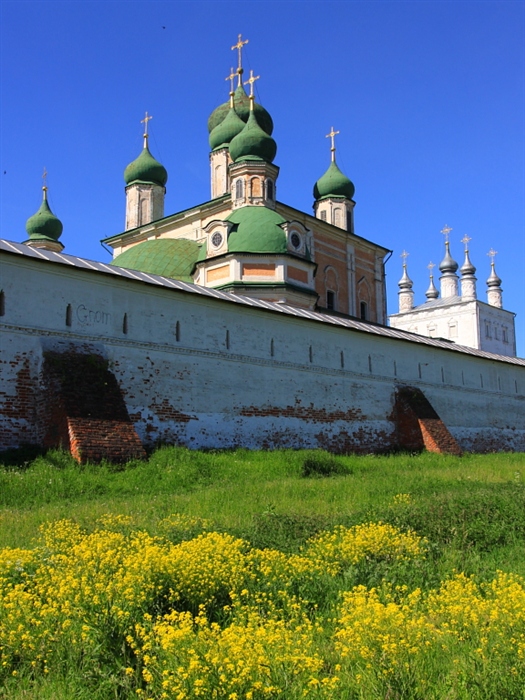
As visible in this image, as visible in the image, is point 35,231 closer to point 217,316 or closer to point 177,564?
point 217,316

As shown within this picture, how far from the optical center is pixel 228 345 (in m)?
13.5

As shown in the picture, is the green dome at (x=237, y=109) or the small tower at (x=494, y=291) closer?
the green dome at (x=237, y=109)

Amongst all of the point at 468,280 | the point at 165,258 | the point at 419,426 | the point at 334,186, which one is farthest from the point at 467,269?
the point at 419,426

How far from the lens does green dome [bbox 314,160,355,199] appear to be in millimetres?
32281

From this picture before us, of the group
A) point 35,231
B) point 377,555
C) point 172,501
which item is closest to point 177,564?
point 377,555

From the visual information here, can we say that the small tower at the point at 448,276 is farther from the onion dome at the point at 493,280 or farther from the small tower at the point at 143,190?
the small tower at the point at 143,190

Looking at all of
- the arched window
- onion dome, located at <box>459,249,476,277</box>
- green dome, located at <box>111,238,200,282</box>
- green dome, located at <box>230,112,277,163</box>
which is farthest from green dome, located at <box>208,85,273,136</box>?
onion dome, located at <box>459,249,476,277</box>

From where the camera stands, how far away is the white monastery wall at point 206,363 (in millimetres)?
10391

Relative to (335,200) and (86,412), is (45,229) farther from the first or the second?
(86,412)

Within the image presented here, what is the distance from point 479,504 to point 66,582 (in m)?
4.85

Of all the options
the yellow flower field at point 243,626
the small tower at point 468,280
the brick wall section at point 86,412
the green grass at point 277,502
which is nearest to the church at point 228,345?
the brick wall section at point 86,412

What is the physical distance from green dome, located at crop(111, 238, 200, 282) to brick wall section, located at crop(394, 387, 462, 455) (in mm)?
9992

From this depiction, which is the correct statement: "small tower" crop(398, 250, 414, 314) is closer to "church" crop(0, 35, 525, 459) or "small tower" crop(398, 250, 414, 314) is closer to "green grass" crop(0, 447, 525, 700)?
"church" crop(0, 35, 525, 459)

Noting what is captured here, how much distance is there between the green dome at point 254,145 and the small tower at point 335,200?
7305mm
